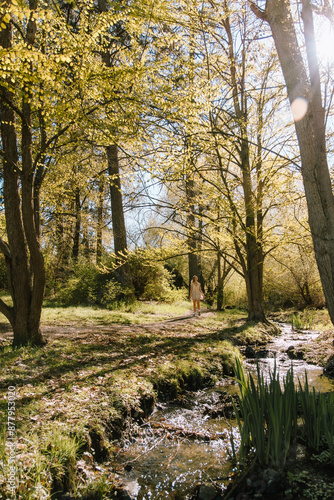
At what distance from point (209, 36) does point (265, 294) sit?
11.1 metres

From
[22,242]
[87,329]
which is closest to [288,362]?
[87,329]

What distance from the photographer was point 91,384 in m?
4.36

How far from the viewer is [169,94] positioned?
6992mm

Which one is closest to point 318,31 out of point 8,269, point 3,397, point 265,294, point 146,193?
point 146,193

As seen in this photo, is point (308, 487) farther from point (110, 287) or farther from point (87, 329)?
point (110, 287)

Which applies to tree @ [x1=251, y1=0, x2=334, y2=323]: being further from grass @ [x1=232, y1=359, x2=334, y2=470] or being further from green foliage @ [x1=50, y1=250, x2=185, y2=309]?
green foliage @ [x1=50, y1=250, x2=185, y2=309]

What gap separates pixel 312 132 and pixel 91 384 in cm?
458

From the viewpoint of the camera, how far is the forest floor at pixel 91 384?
8.76 feet

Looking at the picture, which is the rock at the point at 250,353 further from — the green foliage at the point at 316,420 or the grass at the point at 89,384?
the green foliage at the point at 316,420

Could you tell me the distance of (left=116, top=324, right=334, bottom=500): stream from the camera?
2.90 metres

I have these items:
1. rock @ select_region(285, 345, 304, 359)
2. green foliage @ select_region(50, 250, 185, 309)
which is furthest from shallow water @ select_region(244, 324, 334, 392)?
green foliage @ select_region(50, 250, 185, 309)

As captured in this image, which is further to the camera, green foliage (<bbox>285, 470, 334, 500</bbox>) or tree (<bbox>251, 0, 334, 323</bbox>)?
tree (<bbox>251, 0, 334, 323</bbox>)

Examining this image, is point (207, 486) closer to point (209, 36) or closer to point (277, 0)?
point (277, 0)

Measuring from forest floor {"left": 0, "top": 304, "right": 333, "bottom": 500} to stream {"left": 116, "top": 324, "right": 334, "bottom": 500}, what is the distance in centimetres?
18
